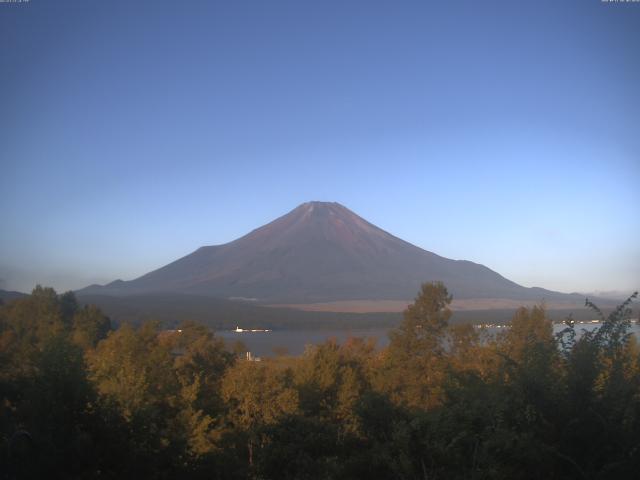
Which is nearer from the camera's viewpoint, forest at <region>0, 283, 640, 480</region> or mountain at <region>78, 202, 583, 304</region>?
forest at <region>0, 283, 640, 480</region>

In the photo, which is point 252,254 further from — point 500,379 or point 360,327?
point 500,379

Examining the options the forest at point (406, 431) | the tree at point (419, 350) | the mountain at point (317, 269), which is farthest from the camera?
the mountain at point (317, 269)

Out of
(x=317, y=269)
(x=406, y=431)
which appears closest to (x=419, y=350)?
(x=406, y=431)

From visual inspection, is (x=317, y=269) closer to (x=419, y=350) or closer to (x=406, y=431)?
(x=419, y=350)

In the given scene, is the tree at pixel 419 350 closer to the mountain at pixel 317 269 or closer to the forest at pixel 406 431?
the forest at pixel 406 431

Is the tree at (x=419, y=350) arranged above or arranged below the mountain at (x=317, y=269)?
below

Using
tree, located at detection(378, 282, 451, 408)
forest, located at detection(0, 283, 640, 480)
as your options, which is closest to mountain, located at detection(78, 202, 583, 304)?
tree, located at detection(378, 282, 451, 408)

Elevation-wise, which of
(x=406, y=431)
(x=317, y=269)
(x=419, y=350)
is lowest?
(x=419, y=350)

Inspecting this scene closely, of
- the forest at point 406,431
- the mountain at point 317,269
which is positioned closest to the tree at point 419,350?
the forest at point 406,431

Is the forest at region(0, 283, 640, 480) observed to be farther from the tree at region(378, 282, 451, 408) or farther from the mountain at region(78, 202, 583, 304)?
the mountain at region(78, 202, 583, 304)

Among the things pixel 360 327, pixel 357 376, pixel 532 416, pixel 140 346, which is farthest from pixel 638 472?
pixel 360 327
